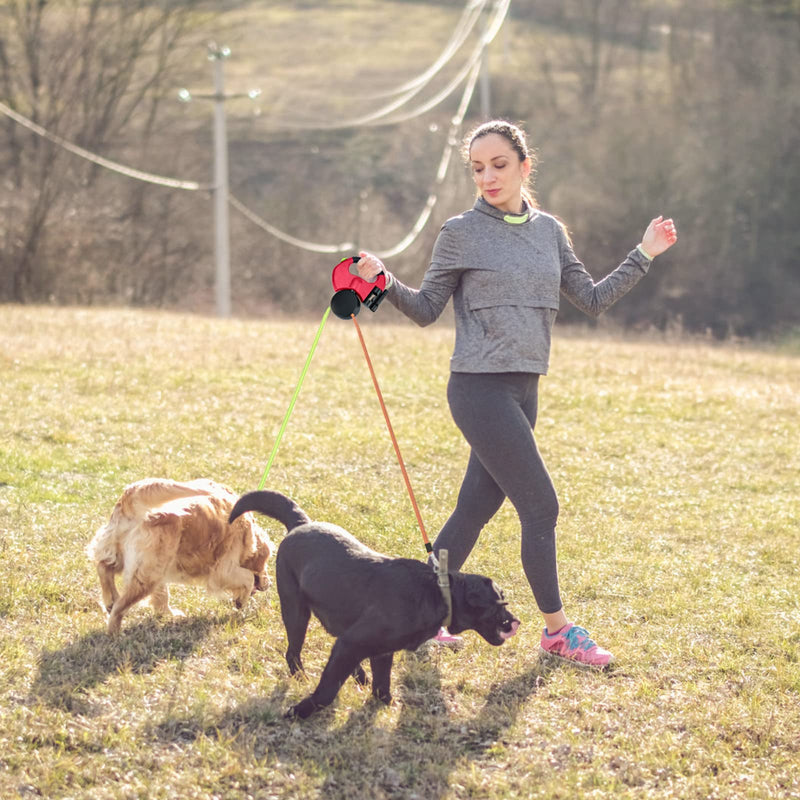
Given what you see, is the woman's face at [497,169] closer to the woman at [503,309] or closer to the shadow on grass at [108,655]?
the woman at [503,309]

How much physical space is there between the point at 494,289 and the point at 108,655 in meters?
2.31

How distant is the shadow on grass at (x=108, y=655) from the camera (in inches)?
166

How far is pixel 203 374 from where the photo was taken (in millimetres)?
11273

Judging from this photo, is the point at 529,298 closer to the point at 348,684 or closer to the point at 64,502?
the point at 348,684

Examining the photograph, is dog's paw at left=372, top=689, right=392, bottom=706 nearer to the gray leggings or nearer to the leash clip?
the leash clip

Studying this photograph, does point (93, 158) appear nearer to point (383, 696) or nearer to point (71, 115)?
point (71, 115)

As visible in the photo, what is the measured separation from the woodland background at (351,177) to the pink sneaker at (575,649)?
2173 centimetres

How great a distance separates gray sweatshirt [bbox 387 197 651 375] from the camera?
14.6ft

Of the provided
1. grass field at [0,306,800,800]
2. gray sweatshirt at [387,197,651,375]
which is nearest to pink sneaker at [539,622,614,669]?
grass field at [0,306,800,800]

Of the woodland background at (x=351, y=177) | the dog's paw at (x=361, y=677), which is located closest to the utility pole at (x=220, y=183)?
the woodland background at (x=351, y=177)

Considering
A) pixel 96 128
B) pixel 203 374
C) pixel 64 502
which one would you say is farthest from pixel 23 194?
pixel 64 502

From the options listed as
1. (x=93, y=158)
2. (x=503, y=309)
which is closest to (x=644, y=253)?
(x=503, y=309)

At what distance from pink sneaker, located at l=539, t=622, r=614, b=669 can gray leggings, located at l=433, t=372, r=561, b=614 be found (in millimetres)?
151

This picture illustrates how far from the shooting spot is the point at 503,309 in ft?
14.7
